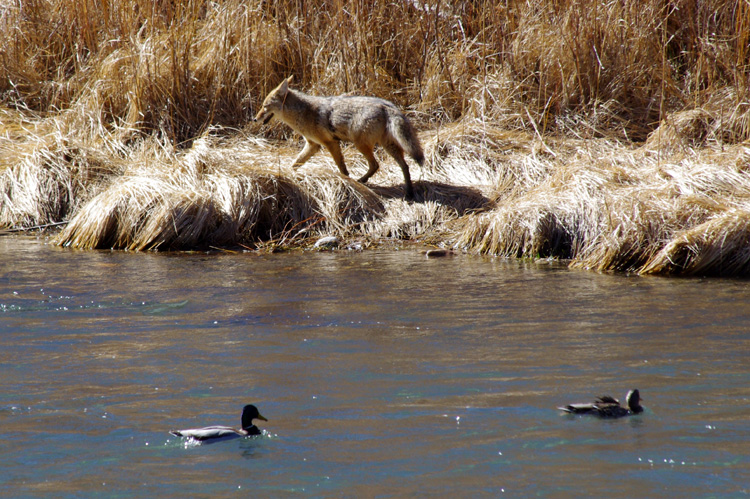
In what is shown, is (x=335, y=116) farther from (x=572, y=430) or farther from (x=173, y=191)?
(x=572, y=430)

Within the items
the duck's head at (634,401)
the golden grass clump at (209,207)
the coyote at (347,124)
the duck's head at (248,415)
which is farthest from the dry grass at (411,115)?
the duck's head at (248,415)

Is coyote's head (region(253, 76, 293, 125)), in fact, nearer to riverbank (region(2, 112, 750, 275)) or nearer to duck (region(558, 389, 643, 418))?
riverbank (region(2, 112, 750, 275))

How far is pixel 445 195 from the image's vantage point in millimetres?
9039

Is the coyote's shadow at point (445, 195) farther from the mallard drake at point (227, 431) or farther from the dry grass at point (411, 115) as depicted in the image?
the mallard drake at point (227, 431)

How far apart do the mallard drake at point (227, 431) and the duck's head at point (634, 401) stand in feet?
5.38

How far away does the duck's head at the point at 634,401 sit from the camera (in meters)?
3.80

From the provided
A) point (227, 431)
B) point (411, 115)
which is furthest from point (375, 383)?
point (411, 115)

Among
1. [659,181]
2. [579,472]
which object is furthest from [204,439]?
[659,181]

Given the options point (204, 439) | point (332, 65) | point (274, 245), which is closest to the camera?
point (204, 439)

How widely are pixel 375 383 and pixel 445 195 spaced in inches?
195

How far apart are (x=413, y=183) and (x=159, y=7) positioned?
15.1 feet

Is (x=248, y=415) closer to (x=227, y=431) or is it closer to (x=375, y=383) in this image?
(x=227, y=431)

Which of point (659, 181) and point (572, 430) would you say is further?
point (659, 181)

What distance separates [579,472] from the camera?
3336 mm
